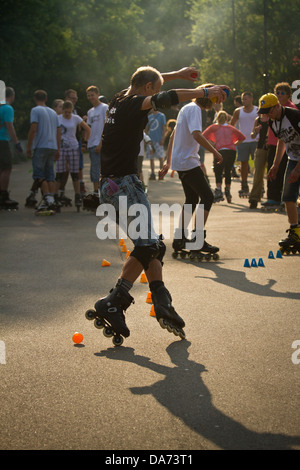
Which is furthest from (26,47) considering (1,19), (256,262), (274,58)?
(256,262)

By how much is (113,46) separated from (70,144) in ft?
137

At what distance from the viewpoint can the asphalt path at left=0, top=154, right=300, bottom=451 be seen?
145 inches

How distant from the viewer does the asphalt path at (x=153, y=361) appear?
12.1ft

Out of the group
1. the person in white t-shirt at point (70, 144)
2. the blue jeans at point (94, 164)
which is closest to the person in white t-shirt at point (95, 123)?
the blue jeans at point (94, 164)

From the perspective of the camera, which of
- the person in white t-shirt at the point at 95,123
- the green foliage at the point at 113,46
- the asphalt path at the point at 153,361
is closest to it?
the asphalt path at the point at 153,361

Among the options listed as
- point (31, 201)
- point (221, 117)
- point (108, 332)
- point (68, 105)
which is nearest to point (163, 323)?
point (108, 332)

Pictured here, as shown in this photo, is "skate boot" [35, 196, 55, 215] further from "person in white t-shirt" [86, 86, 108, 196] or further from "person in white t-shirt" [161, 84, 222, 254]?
"person in white t-shirt" [161, 84, 222, 254]

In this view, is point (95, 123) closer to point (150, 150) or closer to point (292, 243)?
point (150, 150)

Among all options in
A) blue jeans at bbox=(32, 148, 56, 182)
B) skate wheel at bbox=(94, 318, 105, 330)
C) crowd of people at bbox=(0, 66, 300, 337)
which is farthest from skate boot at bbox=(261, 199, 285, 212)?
skate wheel at bbox=(94, 318, 105, 330)

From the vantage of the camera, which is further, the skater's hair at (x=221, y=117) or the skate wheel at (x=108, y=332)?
the skater's hair at (x=221, y=117)

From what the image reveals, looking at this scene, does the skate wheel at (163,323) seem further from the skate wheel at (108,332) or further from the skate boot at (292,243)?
the skate boot at (292,243)

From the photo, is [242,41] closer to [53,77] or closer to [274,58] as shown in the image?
[274,58]

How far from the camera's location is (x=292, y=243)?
8719 millimetres

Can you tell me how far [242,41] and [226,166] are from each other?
30745 mm
